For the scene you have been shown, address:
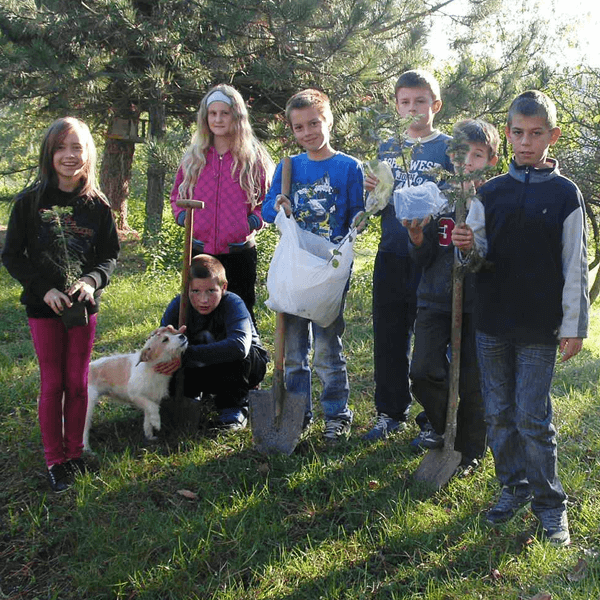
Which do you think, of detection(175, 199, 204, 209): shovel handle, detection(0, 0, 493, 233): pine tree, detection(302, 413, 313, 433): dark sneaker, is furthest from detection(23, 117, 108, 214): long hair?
detection(0, 0, 493, 233): pine tree

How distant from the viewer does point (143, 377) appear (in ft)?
12.2

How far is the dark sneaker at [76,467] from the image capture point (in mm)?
3346

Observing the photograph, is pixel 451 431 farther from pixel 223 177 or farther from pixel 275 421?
pixel 223 177

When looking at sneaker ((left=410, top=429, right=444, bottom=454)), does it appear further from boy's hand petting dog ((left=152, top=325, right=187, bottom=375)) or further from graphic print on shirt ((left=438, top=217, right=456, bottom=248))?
boy's hand petting dog ((left=152, top=325, right=187, bottom=375))

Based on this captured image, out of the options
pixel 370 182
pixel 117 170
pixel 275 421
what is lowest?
pixel 275 421

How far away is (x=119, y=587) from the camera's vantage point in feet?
8.38

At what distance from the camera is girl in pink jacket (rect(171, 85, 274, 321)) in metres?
4.01

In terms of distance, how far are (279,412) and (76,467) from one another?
1131 mm

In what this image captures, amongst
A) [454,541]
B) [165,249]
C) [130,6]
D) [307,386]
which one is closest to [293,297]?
[307,386]

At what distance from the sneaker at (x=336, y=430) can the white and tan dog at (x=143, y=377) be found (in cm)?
97

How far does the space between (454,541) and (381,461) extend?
2.46 feet

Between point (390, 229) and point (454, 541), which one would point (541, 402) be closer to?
point (454, 541)

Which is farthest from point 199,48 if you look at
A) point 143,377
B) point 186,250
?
point 143,377

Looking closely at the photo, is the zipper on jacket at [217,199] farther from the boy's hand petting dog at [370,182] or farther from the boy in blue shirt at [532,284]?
the boy in blue shirt at [532,284]
